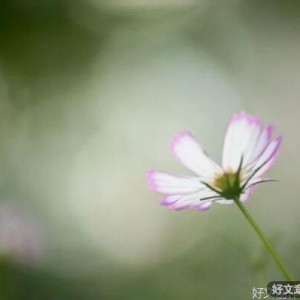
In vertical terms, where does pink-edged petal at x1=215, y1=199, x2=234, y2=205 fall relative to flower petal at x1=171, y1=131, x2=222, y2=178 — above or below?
below

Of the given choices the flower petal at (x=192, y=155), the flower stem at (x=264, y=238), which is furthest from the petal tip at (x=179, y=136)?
the flower stem at (x=264, y=238)

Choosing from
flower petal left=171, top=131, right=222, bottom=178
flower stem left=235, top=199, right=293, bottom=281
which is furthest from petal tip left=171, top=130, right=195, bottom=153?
flower stem left=235, top=199, right=293, bottom=281

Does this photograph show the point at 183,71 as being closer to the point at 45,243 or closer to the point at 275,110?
the point at 275,110

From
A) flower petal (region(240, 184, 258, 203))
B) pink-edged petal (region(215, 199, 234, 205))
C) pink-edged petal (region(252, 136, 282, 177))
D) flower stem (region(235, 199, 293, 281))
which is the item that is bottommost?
flower stem (region(235, 199, 293, 281))

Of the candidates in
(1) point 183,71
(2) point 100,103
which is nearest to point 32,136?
(2) point 100,103

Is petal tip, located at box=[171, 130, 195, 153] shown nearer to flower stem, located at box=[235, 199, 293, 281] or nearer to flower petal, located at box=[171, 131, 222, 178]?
flower petal, located at box=[171, 131, 222, 178]

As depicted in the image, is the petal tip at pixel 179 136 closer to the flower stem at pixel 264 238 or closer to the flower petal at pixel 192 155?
the flower petal at pixel 192 155

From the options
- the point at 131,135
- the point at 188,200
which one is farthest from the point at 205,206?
the point at 131,135
